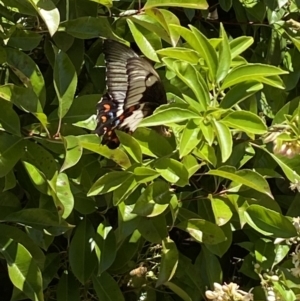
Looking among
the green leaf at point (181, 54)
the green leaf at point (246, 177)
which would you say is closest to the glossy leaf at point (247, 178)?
the green leaf at point (246, 177)

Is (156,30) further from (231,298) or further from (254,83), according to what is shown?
(231,298)

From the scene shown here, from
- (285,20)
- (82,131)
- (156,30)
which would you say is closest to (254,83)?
(156,30)

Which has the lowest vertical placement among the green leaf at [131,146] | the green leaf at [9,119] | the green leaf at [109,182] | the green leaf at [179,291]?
the green leaf at [179,291]

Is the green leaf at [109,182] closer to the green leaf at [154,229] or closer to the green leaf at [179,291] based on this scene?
the green leaf at [154,229]

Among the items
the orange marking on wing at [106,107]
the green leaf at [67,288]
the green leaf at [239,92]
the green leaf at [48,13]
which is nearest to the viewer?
the green leaf at [48,13]

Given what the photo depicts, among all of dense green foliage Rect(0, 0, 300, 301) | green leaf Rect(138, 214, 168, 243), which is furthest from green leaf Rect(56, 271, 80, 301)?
green leaf Rect(138, 214, 168, 243)

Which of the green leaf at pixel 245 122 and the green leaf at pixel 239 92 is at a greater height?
the green leaf at pixel 239 92

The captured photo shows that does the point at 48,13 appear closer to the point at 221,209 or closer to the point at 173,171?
the point at 173,171
